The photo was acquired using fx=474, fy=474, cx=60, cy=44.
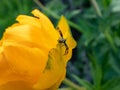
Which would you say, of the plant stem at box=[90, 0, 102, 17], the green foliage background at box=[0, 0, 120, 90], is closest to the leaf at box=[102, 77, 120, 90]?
the green foliage background at box=[0, 0, 120, 90]

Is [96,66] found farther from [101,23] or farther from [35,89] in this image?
[35,89]

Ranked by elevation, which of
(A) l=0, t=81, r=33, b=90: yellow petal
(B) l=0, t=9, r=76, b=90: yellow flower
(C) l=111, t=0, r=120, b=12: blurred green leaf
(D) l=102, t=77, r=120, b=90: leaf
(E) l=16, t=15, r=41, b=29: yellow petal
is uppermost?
(C) l=111, t=0, r=120, b=12: blurred green leaf

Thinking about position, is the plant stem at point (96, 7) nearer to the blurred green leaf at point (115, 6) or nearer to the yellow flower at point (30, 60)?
the blurred green leaf at point (115, 6)

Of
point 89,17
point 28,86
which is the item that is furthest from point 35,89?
point 89,17

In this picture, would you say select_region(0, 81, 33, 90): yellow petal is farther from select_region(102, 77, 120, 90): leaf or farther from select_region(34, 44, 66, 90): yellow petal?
select_region(102, 77, 120, 90): leaf

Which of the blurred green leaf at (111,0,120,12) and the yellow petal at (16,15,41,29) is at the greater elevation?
the blurred green leaf at (111,0,120,12)

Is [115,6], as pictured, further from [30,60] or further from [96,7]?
[30,60]

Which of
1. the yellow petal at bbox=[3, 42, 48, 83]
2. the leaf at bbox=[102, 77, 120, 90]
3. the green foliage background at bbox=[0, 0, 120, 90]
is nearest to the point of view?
the yellow petal at bbox=[3, 42, 48, 83]
